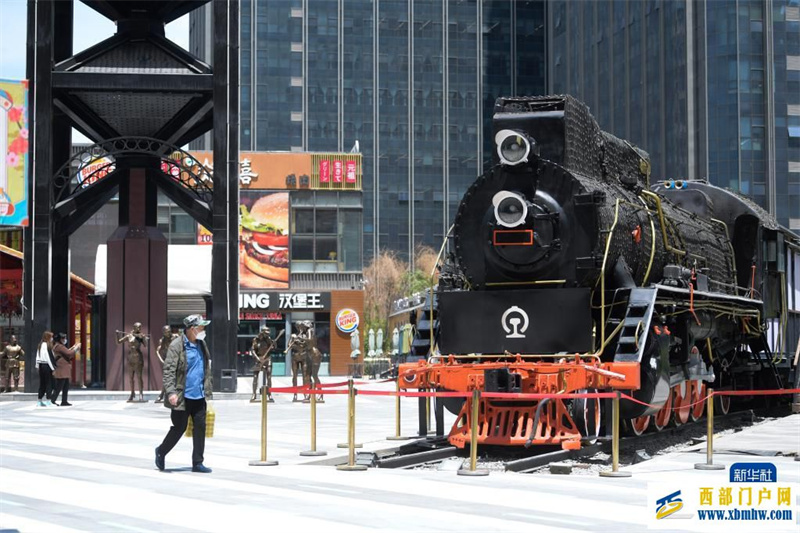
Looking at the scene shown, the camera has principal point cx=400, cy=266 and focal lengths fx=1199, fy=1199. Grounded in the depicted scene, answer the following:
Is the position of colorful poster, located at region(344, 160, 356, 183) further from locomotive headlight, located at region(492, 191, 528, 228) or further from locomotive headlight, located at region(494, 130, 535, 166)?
locomotive headlight, located at region(492, 191, 528, 228)

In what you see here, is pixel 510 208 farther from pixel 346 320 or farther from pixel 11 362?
pixel 346 320

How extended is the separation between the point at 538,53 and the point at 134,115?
99334 millimetres

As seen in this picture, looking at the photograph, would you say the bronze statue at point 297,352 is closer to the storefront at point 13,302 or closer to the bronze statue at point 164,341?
the bronze statue at point 164,341

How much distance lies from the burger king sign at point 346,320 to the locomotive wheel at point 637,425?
143ft

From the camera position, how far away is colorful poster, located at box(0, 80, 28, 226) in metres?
32.5

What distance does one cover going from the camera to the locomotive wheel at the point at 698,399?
19516 millimetres

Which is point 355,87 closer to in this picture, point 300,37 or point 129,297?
point 300,37

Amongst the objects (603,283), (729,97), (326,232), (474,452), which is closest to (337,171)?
(326,232)

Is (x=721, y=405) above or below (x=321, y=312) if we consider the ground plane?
below

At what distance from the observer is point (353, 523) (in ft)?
31.9

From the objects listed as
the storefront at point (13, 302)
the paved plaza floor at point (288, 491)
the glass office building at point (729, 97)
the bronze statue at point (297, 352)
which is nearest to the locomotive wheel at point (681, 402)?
the paved plaza floor at point (288, 491)

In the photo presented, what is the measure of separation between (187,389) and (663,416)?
763 cm

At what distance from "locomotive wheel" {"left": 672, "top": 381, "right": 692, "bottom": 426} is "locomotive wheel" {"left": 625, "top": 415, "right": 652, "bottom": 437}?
2.93ft

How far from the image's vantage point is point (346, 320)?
60.7 m
